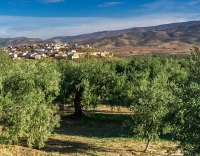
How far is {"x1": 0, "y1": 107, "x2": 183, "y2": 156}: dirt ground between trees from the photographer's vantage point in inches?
859

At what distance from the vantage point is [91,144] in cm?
2595

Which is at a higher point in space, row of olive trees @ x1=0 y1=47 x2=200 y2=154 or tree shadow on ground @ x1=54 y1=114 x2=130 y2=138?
row of olive trees @ x1=0 y1=47 x2=200 y2=154

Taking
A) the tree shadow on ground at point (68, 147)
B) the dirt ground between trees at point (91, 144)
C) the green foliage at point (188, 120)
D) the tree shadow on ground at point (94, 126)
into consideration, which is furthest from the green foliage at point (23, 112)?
the green foliage at point (188, 120)

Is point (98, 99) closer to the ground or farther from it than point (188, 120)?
closer to the ground

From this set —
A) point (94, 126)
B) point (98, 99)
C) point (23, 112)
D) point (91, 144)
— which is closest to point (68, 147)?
point (91, 144)

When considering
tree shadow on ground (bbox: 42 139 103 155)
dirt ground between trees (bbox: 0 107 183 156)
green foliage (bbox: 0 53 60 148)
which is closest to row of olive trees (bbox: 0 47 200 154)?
green foliage (bbox: 0 53 60 148)

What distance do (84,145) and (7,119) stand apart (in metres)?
8.71

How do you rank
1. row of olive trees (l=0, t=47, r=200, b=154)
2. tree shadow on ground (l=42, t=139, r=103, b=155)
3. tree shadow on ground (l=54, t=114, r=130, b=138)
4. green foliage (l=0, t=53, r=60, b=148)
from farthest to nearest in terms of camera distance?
1. tree shadow on ground (l=54, t=114, r=130, b=138)
2. tree shadow on ground (l=42, t=139, r=103, b=155)
3. green foliage (l=0, t=53, r=60, b=148)
4. row of olive trees (l=0, t=47, r=200, b=154)

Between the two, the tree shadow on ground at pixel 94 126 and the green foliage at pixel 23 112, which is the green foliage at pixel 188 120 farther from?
the tree shadow on ground at pixel 94 126

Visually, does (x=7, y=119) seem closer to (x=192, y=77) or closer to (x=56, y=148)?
(x=56, y=148)

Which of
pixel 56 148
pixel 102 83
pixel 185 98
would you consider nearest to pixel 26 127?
pixel 56 148

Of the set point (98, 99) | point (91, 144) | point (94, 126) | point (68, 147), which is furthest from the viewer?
point (98, 99)

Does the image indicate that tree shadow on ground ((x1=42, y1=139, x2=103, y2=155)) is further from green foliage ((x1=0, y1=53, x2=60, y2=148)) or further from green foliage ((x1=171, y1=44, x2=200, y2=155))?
green foliage ((x1=171, y1=44, x2=200, y2=155))

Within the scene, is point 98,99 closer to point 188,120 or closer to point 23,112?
point 23,112
